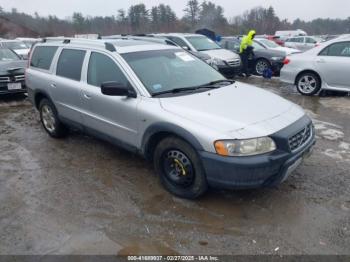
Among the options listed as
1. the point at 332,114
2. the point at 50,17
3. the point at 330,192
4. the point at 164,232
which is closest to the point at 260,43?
the point at 332,114

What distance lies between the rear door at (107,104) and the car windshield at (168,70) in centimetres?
22

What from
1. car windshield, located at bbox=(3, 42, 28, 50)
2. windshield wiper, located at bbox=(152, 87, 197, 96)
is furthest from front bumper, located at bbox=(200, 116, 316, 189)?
car windshield, located at bbox=(3, 42, 28, 50)

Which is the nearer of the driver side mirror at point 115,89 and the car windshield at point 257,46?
the driver side mirror at point 115,89

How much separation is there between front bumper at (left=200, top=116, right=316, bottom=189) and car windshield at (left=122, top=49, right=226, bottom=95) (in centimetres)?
121

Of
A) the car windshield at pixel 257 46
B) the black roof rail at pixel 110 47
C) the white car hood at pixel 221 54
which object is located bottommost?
the white car hood at pixel 221 54

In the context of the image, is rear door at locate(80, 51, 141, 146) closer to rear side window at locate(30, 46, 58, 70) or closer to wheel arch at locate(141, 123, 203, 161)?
wheel arch at locate(141, 123, 203, 161)

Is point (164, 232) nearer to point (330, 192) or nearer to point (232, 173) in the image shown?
point (232, 173)

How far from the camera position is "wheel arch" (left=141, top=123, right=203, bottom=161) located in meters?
3.35

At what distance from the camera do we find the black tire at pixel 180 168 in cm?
348

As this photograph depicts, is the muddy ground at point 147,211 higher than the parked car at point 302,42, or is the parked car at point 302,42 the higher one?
the parked car at point 302,42

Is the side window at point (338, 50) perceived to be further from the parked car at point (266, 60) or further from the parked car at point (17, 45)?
the parked car at point (17, 45)

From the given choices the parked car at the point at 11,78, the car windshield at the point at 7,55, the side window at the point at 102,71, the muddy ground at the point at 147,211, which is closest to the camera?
the muddy ground at the point at 147,211

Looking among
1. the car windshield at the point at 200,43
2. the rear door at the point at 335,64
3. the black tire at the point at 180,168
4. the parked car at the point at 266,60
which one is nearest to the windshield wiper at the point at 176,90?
the black tire at the point at 180,168

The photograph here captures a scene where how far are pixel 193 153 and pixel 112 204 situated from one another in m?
1.11
